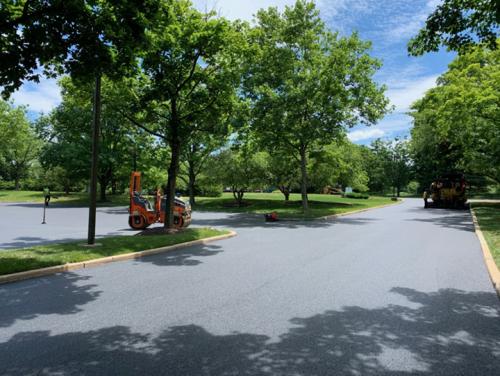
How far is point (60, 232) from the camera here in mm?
13305

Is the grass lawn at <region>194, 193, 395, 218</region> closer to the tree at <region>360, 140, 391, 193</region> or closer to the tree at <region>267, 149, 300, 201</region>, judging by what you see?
the tree at <region>267, 149, 300, 201</region>

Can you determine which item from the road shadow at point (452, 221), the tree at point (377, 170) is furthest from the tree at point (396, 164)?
the road shadow at point (452, 221)

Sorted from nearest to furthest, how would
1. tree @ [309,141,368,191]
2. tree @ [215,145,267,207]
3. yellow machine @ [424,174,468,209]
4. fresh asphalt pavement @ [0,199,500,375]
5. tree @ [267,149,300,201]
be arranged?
fresh asphalt pavement @ [0,199,500,375], tree @ [309,141,368,191], yellow machine @ [424,174,468,209], tree @ [267,149,300,201], tree @ [215,145,267,207]

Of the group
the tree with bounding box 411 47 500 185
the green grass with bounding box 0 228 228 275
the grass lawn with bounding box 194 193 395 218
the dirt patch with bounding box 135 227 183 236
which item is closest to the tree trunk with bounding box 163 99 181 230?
the dirt patch with bounding box 135 227 183 236

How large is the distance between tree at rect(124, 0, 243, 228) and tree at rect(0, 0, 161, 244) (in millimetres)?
3510

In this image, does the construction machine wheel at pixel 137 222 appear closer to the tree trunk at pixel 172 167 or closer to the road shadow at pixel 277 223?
the tree trunk at pixel 172 167

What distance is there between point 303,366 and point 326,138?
19107mm

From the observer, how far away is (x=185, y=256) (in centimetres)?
912

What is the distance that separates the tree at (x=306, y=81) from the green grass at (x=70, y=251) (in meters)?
11.0

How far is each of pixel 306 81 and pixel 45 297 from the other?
17.8 m

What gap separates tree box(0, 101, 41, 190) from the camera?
47.7 meters

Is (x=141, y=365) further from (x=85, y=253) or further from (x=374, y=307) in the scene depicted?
(x=85, y=253)

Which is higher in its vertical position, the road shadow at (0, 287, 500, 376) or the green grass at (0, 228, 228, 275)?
the green grass at (0, 228, 228, 275)

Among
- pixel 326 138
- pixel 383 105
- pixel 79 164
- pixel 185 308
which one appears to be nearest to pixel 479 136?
pixel 383 105
